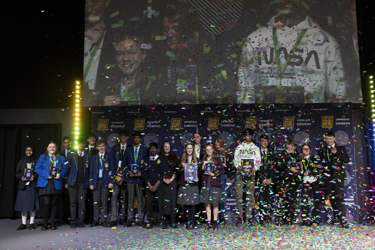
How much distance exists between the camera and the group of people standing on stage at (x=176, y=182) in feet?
18.9

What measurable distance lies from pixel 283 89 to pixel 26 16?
5.89 metres

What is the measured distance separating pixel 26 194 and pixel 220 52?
15.7ft

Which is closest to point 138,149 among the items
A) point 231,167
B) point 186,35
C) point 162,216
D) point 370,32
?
point 162,216

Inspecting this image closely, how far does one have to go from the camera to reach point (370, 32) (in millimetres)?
6812

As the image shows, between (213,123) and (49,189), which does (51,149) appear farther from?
(213,123)

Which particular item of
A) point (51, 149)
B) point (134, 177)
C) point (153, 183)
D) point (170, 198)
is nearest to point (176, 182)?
point (170, 198)

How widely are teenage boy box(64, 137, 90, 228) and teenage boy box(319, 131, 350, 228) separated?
4448 mm

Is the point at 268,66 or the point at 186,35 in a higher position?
the point at 186,35

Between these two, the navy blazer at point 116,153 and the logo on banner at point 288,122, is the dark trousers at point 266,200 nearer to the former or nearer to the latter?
the logo on banner at point 288,122

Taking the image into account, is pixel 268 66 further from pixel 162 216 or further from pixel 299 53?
pixel 162 216

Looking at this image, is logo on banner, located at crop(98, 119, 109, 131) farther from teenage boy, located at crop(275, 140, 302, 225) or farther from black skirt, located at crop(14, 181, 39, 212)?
teenage boy, located at crop(275, 140, 302, 225)

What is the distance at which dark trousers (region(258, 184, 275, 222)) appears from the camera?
19.6 feet

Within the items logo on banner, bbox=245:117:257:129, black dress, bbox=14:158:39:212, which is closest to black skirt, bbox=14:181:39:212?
black dress, bbox=14:158:39:212

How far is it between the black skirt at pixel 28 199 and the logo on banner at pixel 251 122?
430 cm
